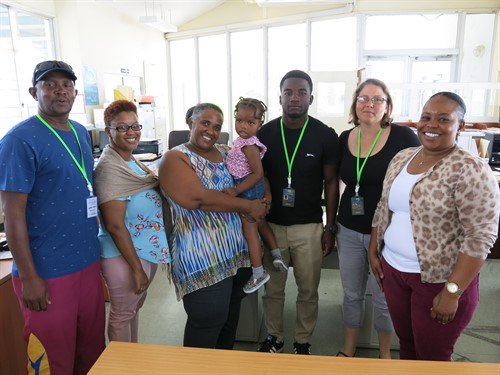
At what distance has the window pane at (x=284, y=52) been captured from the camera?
304 inches

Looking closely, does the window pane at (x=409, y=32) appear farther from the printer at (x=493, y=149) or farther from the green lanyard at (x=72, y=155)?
the green lanyard at (x=72, y=155)

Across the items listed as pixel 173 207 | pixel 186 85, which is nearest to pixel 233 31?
pixel 186 85

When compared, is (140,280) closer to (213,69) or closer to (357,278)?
(357,278)

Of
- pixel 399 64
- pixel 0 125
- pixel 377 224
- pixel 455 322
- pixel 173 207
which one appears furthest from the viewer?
pixel 399 64

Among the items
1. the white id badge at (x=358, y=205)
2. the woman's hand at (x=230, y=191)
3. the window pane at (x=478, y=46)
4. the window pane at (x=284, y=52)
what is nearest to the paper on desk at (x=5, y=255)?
the woman's hand at (x=230, y=191)

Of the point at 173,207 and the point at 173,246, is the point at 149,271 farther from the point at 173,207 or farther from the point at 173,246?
the point at 173,207

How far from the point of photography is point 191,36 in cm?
929

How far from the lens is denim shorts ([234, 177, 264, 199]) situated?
5.97 feet

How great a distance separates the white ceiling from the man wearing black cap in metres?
5.20

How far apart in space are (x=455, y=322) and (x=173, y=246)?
1166 millimetres

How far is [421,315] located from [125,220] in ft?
4.15

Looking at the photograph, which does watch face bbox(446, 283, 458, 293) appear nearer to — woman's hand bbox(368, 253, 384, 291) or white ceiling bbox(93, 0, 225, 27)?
woman's hand bbox(368, 253, 384, 291)

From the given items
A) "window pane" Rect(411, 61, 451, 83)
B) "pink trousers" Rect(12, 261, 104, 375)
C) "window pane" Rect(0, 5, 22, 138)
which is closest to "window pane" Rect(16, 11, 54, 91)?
"window pane" Rect(0, 5, 22, 138)

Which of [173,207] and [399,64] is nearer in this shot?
[173,207]
